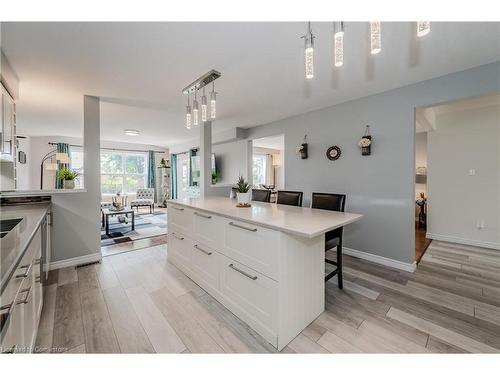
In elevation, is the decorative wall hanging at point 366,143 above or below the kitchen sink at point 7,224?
above

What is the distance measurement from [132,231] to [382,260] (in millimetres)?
4483

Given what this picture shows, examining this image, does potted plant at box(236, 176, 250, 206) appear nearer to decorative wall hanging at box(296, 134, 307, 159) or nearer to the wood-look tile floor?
the wood-look tile floor

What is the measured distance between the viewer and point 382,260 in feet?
9.07

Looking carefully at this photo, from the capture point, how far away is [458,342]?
1443mm

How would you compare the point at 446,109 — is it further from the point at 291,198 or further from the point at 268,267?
→ the point at 268,267

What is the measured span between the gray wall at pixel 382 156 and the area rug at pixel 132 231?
11.0 feet

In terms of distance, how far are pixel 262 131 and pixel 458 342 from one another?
3.98m

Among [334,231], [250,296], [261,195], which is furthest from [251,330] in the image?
[261,195]

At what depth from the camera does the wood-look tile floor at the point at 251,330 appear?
143 centimetres

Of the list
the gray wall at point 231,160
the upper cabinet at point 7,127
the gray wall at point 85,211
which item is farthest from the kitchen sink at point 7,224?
the gray wall at point 231,160

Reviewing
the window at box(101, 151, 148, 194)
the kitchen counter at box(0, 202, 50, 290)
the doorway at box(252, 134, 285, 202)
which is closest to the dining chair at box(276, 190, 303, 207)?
the kitchen counter at box(0, 202, 50, 290)

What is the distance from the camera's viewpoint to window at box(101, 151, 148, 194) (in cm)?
714

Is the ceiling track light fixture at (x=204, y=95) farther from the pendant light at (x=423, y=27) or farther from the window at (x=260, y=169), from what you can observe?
the window at (x=260, y=169)
